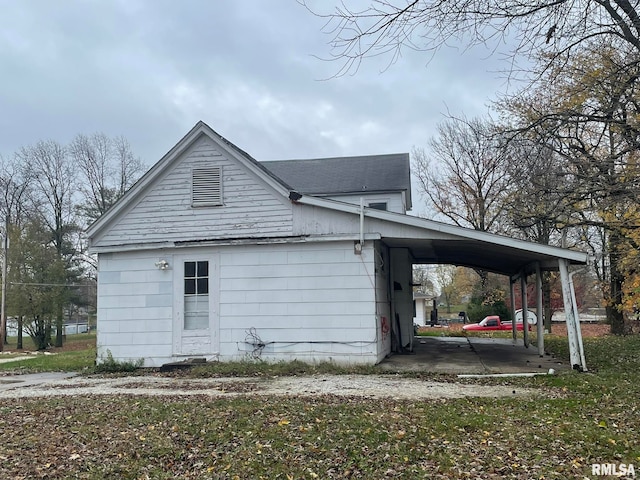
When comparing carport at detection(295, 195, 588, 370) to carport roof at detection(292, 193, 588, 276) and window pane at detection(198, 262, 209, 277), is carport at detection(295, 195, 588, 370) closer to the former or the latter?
carport roof at detection(292, 193, 588, 276)

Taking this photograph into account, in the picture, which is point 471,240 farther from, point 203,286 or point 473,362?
point 203,286

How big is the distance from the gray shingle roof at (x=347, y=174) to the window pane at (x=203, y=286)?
345 inches

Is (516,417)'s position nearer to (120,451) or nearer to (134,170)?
(120,451)

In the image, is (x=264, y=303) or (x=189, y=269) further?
(x=189, y=269)

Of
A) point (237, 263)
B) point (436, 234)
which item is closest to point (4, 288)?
point (237, 263)

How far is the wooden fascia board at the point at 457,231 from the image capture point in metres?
10.1

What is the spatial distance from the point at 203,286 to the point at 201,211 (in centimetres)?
170

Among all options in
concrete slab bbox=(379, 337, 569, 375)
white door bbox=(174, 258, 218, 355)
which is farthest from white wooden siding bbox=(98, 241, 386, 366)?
concrete slab bbox=(379, 337, 569, 375)

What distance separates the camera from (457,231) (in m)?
10.7

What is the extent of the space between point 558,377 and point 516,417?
3.46m

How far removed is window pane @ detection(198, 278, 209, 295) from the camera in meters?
12.0

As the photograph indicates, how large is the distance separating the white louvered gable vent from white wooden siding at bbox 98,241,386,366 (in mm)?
1085

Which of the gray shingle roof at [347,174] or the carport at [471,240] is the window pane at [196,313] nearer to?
the carport at [471,240]

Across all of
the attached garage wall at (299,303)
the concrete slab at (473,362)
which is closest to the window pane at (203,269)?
the attached garage wall at (299,303)
